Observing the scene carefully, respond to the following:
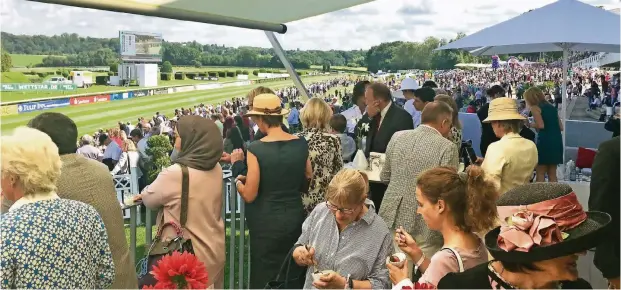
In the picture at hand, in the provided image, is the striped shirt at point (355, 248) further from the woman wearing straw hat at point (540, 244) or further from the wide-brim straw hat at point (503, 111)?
the wide-brim straw hat at point (503, 111)

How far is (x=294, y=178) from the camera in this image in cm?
332

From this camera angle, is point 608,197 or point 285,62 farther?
point 285,62

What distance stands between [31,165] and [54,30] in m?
3.60

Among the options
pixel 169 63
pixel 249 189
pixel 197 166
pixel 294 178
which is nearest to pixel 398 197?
pixel 294 178

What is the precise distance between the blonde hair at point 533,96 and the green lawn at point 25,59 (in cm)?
504

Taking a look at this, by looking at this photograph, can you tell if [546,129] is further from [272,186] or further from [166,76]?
[166,76]

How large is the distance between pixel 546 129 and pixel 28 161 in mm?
5005

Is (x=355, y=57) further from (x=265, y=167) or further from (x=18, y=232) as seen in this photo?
(x=18, y=232)

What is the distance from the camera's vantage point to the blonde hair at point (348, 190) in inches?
99.8

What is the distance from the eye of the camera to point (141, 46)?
21.1ft

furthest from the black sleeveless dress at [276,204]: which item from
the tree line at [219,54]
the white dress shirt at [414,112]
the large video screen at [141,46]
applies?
the large video screen at [141,46]

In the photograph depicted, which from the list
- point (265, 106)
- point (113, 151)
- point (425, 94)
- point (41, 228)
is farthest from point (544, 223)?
point (113, 151)

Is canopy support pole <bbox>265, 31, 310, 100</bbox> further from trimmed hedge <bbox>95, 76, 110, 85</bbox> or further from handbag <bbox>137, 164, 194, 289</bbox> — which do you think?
handbag <bbox>137, 164, 194, 289</bbox>

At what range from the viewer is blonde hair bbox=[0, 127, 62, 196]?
2.00 m
